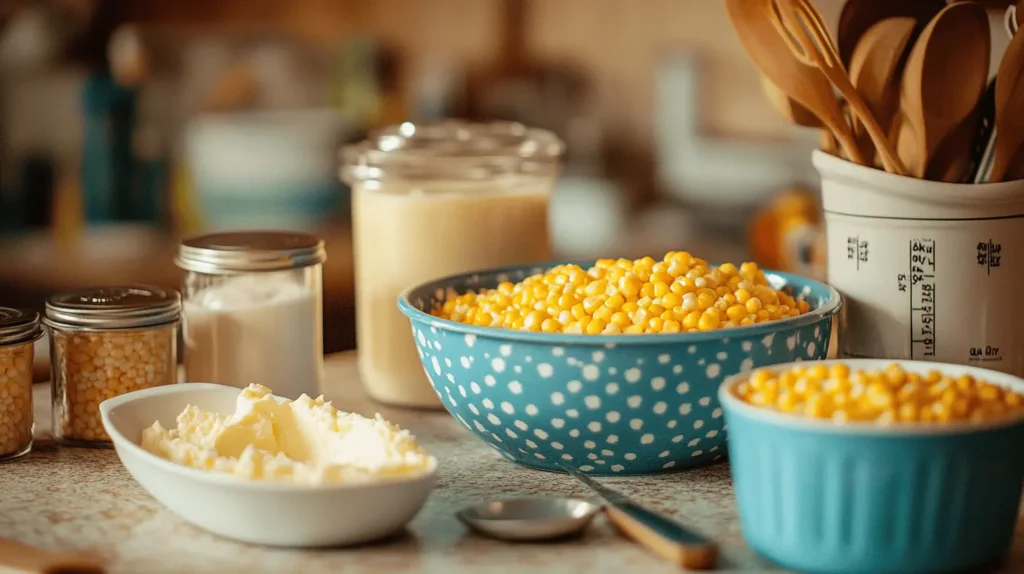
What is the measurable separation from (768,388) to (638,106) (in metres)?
2.62

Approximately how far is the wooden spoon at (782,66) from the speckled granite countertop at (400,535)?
0.98 ft

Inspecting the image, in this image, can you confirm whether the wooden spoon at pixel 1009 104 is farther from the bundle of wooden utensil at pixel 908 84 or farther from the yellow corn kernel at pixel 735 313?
the yellow corn kernel at pixel 735 313

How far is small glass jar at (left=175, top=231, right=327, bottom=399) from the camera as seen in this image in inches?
44.8

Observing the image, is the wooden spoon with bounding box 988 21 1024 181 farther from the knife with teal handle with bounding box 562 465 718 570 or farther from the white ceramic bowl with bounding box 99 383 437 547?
the white ceramic bowl with bounding box 99 383 437 547

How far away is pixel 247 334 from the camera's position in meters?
1.15

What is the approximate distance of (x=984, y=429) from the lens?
0.72 metres

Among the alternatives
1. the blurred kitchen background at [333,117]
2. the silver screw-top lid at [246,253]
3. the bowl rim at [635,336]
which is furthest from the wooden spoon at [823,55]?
the blurred kitchen background at [333,117]

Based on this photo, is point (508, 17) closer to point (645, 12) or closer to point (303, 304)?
point (645, 12)

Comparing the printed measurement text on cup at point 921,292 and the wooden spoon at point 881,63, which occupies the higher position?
the wooden spoon at point 881,63

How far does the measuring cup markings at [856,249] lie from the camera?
1038 millimetres

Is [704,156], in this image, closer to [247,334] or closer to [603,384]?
[247,334]

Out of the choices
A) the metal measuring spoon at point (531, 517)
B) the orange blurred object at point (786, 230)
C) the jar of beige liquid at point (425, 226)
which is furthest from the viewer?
the orange blurred object at point (786, 230)

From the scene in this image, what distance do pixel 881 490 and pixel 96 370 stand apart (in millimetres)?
667

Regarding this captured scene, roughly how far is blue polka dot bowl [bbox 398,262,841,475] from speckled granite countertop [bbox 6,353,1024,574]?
30 mm
